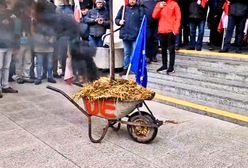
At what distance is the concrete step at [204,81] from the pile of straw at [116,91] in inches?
78.6

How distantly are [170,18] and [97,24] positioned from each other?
159cm

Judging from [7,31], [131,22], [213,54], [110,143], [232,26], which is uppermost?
[131,22]

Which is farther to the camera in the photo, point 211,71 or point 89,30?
point 89,30

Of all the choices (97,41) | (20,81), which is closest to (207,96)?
(97,41)

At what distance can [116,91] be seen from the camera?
3.94 metres

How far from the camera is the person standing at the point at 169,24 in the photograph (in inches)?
259

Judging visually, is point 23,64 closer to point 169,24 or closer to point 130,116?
point 169,24

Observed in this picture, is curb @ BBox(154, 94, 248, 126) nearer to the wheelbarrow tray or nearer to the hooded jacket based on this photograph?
the hooded jacket

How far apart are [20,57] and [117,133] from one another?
3.62m

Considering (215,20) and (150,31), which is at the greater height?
(215,20)

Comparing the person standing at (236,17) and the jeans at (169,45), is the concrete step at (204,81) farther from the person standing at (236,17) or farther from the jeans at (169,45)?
the person standing at (236,17)

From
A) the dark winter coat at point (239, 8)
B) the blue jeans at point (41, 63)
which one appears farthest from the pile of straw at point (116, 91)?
the dark winter coat at point (239, 8)

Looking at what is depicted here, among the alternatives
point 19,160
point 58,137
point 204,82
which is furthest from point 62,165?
point 204,82

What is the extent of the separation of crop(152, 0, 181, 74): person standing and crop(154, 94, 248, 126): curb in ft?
3.25
